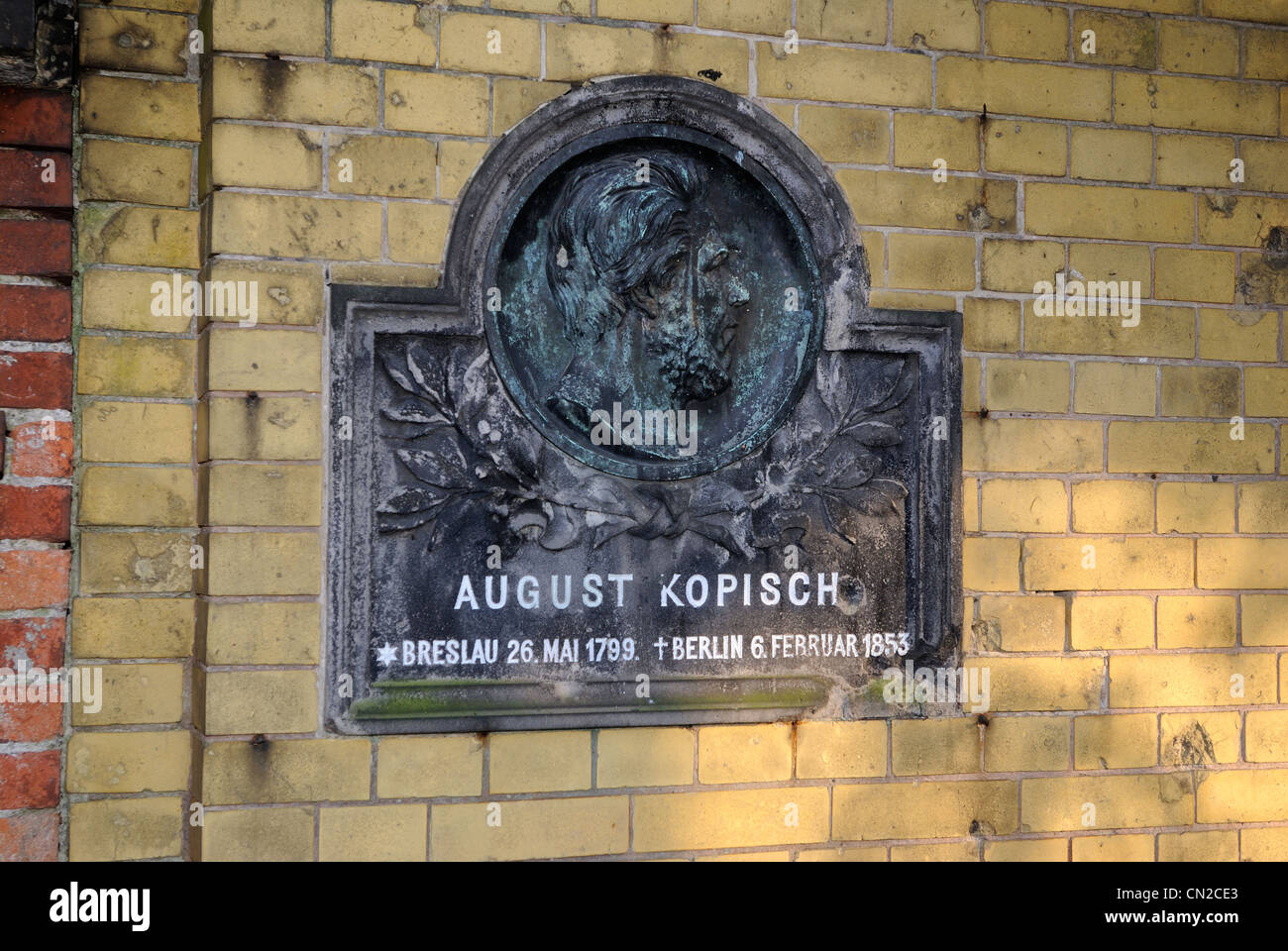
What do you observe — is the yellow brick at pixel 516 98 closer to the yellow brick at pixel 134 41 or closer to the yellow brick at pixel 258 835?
the yellow brick at pixel 134 41

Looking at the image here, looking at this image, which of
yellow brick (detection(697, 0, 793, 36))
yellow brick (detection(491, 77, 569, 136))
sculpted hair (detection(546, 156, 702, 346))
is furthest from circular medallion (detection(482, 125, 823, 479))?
yellow brick (detection(697, 0, 793, 36))

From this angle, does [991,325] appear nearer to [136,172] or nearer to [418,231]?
[418,231]

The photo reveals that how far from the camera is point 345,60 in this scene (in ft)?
7.60

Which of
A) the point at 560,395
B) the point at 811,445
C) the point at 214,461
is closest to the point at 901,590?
the point at 811,445

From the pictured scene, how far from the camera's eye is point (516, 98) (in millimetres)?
2391

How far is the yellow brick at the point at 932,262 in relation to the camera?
2.55 m

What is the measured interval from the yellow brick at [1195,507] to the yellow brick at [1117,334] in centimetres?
31

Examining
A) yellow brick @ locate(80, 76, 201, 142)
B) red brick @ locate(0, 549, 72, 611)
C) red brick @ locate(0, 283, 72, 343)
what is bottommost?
red brick @ locate(0, 549, 72, 611)

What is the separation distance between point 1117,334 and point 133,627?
2.24 m

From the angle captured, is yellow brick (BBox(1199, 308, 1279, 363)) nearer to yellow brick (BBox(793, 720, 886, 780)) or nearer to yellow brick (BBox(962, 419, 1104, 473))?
yellow brick (BBox(962, 419, 1104, 473))

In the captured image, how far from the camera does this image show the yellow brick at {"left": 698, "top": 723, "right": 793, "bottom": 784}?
2.45 m

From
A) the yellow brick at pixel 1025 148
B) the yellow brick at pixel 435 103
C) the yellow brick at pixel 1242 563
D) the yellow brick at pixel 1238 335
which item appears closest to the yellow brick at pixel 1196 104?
the yellow brick at pixel 1025 148

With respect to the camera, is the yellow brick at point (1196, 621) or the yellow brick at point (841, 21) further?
the yellow brick at point (1196, 621)

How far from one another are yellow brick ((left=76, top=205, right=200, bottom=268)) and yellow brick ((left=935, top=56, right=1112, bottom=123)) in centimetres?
165
